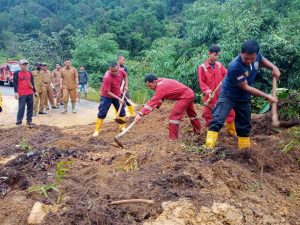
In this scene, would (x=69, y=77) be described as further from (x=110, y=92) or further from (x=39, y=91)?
(x=110, y=92)

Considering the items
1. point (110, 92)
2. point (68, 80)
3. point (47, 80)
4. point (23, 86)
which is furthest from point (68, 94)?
point (110, 92)

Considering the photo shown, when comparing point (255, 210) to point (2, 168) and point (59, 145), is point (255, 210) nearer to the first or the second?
point (2, 168)

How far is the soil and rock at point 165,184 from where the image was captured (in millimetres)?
4047

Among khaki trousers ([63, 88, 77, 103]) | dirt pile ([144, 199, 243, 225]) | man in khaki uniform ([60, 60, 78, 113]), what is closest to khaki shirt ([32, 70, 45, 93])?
man in khaki uniform ([60, 60, 78, 113])

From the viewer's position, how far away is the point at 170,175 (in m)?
4.66

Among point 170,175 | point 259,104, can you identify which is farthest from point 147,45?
point 170,175

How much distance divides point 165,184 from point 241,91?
6.43 feet

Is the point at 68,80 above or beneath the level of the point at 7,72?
above

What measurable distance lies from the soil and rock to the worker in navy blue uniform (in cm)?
32

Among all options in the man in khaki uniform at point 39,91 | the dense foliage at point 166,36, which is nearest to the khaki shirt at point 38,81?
the man in khaki uniform at point 39,91

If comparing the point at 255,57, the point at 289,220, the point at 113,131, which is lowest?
the point at 113,131

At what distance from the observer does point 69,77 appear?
12516mm

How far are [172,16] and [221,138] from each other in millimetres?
34421

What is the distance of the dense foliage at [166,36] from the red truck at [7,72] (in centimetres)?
260
